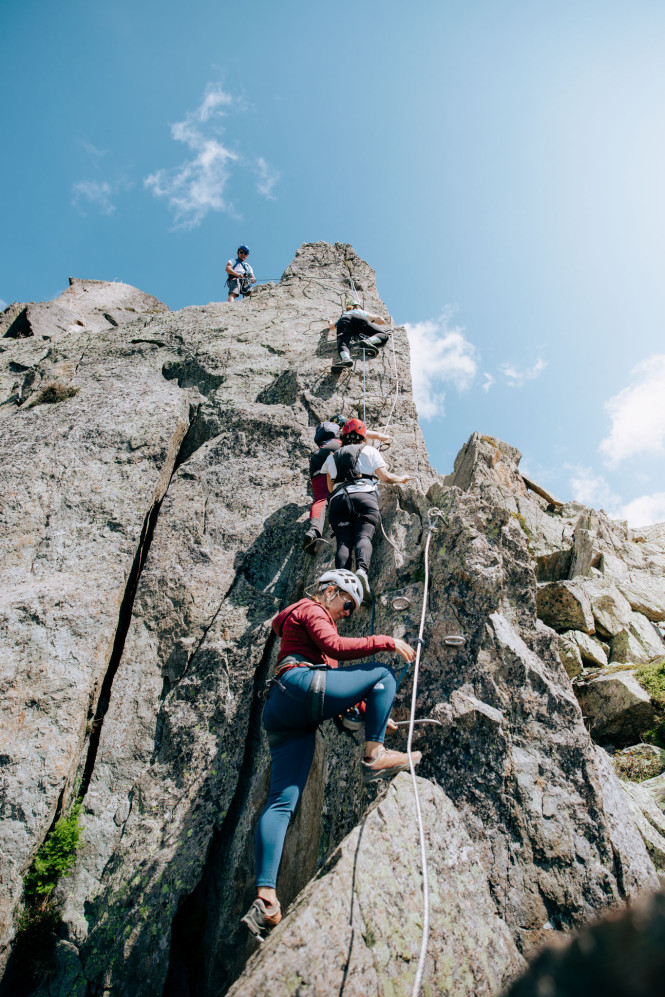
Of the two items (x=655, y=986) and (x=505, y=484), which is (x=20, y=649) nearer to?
(x=655, y=986)

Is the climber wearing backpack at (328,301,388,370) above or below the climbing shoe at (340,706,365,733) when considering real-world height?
above

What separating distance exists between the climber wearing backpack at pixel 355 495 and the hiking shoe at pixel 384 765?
2.38 m

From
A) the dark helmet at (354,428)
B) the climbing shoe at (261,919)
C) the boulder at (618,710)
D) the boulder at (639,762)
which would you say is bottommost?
the climbing shoe at (261,919)

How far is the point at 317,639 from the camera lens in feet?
16.8

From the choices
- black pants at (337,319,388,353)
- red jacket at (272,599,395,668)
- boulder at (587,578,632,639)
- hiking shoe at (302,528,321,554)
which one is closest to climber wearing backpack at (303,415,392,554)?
hiking shoe at (302,528,321,554)

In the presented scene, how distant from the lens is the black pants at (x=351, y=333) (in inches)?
533

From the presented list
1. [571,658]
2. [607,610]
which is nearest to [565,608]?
[607,610]

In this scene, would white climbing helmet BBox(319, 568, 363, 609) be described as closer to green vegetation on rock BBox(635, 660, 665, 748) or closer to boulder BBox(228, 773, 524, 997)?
boulder BBox(228, 773, 524, 997)

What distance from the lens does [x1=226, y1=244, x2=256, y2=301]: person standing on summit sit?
1977 cm

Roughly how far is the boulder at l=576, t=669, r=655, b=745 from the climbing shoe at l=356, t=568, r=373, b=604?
571 centimetres

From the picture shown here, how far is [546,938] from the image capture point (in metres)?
4.63

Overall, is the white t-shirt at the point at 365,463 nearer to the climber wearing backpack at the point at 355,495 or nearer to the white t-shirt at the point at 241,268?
the climber wearing backpack at the point at 355,495

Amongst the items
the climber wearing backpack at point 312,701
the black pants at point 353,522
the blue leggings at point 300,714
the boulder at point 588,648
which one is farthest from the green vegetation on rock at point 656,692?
the blue leggings at point 300,714

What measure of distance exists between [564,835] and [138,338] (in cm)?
1462
